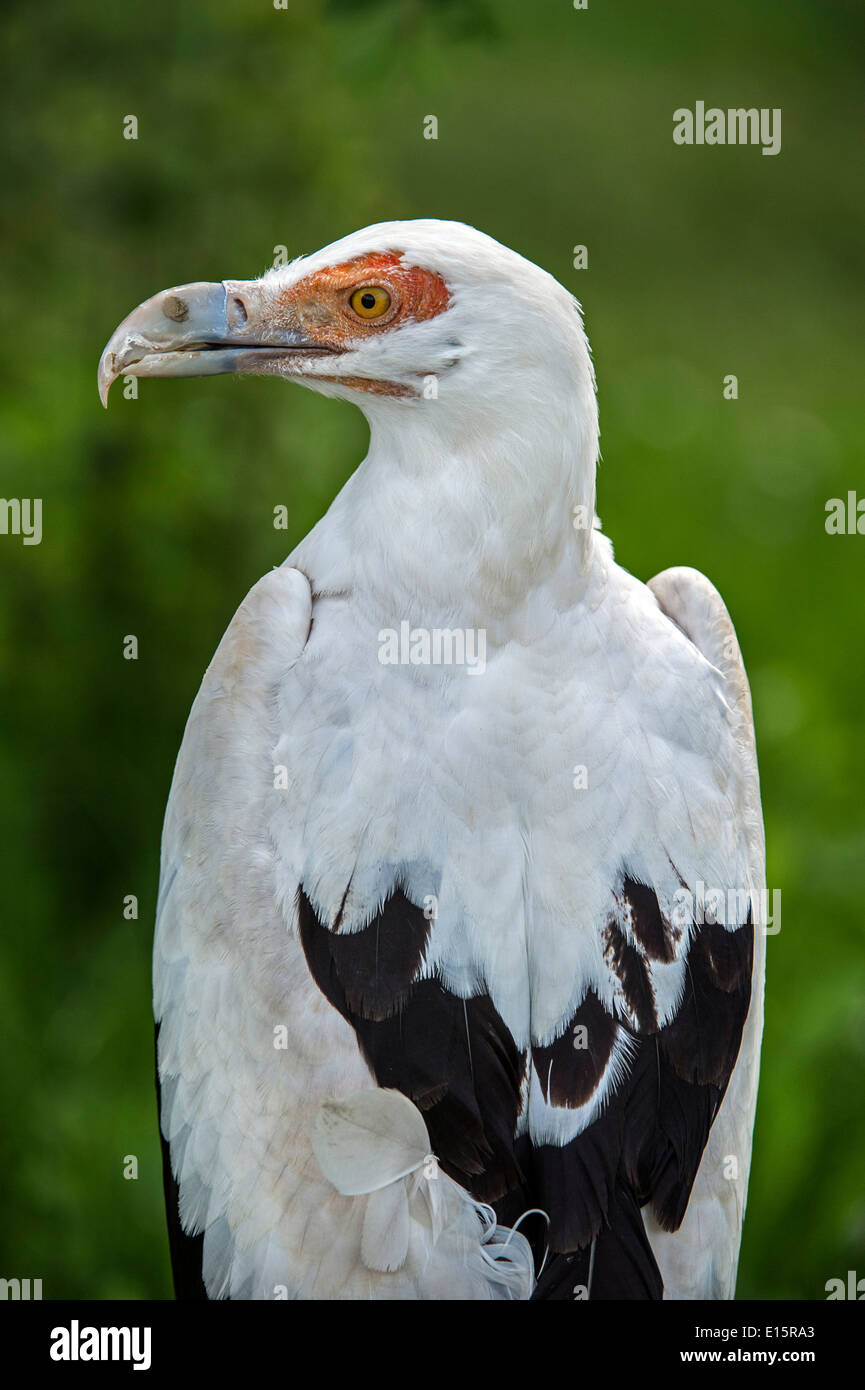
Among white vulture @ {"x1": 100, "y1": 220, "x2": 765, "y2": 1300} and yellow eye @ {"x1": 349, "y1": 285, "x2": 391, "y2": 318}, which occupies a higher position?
yellow eye @ {"x1": 349, "y1": 285, "x2": 391, "y2": 318}

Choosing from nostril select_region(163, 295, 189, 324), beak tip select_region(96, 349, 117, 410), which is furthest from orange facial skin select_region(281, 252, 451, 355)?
beak tip select_region(96, 349, 117, 410)

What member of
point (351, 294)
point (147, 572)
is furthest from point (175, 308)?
point (147, 572)

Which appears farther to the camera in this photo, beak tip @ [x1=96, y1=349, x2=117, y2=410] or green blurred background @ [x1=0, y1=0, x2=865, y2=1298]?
green blurred background @ [x1=0, y1=0, x2=865, y2=1298]

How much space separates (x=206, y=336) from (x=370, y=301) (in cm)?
28

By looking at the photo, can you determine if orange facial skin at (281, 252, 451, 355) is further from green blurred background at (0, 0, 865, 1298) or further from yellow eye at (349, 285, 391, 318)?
green blurred background at (0, 0, 865, 1298)

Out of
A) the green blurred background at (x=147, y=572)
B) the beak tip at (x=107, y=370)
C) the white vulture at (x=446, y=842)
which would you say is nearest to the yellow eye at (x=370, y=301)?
the white vulture at (x=446, y=842)

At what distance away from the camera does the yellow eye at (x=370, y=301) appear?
95.7 inches

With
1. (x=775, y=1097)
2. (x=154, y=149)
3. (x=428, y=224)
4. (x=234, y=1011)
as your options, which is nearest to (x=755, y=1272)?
(x=775, y=1097)

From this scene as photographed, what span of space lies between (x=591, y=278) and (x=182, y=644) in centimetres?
518

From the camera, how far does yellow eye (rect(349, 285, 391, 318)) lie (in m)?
2.43

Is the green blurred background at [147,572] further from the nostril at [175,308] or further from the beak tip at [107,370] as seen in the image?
the beak tip at [107,370]

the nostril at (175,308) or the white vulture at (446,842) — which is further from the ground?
the nostril at (175,308)

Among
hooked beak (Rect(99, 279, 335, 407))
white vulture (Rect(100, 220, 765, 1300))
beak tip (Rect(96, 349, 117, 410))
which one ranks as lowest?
white vulture (Rect(100, 220, 765, 1300))

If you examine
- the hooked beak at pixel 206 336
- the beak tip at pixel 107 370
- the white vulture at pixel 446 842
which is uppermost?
the hooked beak at pixel 206 336
